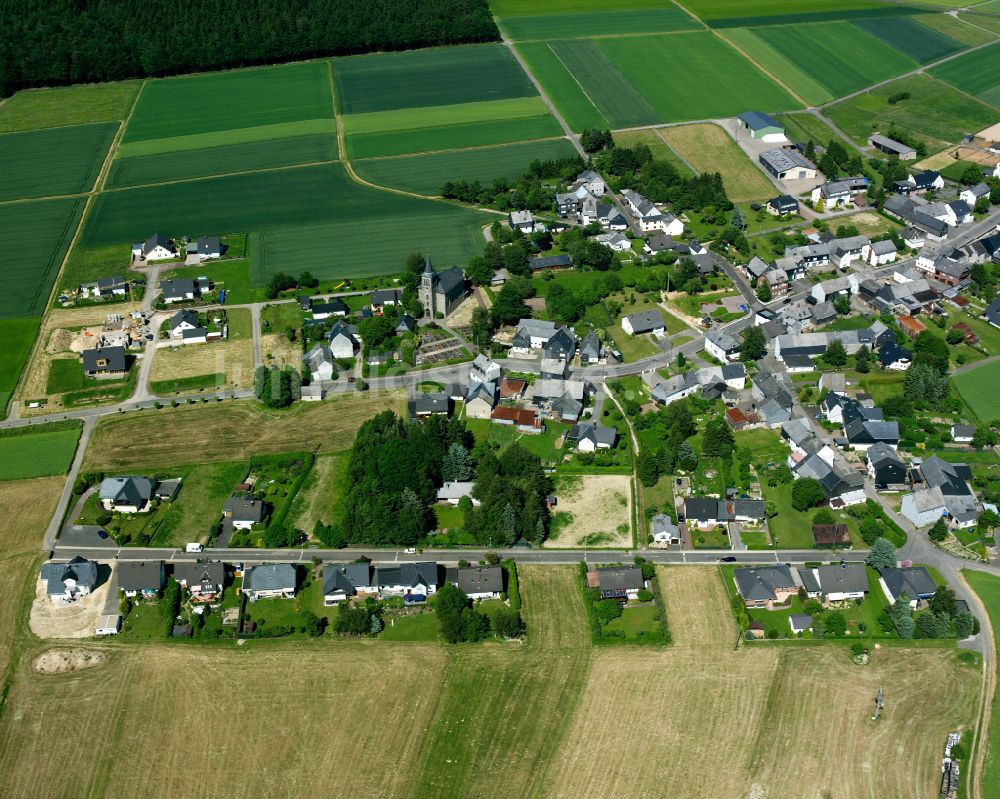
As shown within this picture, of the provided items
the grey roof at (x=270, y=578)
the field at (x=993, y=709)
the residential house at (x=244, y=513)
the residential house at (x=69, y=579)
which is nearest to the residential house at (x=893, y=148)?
the field at (x=993, y=709)

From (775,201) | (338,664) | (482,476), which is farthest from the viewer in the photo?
(775,201)

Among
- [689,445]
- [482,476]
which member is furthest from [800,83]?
[482,476]

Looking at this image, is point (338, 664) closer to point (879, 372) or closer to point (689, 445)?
point (689, 445)

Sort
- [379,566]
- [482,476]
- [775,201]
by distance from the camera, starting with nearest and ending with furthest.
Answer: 1. [379,566]
2. [482,476]
3. [775,201]

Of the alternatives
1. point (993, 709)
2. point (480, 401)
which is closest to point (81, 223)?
point (480, 401)

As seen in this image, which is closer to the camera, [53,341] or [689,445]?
[689,445]

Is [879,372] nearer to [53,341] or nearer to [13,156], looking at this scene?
[53,341]
